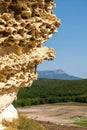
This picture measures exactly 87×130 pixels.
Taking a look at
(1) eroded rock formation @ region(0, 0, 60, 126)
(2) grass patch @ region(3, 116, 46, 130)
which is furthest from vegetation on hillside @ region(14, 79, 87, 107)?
(1) eroded rock formation @ region(0, 0, 60, 126)

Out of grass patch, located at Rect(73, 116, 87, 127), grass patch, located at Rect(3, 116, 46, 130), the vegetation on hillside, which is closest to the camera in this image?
grass patch, located at Rect(3, 116, 46, 130)

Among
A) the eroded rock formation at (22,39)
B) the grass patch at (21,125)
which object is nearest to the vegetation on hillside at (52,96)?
the grass patch at (21,125)

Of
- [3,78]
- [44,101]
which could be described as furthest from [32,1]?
[44,101]

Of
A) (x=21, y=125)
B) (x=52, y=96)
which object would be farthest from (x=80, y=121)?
(x=52, y=96)

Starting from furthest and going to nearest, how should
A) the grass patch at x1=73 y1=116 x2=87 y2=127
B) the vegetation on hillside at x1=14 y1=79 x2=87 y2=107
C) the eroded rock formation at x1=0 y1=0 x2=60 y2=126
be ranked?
the vegetation on hillside at x1=14 y1=79 x2=87 y2=107, the grass patch at x1=73 y1=116 x2=87 y2=127, the eroded rock formation at x1=0 y1=0 x2=60 y2=126

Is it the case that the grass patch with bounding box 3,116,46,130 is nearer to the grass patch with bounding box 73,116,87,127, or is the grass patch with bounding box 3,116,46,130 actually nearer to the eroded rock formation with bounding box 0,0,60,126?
the eroded rock formation with bounding box 0,0,60,126

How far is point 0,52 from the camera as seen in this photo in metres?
11.0

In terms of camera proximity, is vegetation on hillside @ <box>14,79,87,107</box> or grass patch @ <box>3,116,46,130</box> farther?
vegetation on hillside @ <box>14,79,87,107</box>

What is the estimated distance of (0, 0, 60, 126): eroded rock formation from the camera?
10797mm

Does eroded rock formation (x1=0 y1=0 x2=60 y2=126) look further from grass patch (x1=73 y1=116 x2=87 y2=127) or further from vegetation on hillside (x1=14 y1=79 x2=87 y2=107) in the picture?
vegetation on hillside (x1=14 y1=79 x2=87 y2=107)

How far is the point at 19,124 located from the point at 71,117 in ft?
36.8

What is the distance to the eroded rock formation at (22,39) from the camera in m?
10.8

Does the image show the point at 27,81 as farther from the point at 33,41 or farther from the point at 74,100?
the point at 74,100

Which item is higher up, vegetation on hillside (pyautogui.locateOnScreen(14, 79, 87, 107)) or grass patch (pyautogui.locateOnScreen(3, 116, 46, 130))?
vegetation on hillside (pyautogui.locateOnScreen(14, 79, 87, 107))
